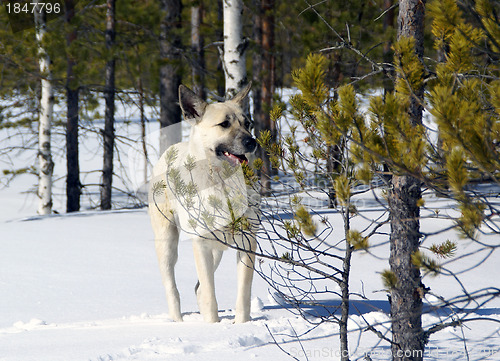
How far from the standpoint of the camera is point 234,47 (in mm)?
7098

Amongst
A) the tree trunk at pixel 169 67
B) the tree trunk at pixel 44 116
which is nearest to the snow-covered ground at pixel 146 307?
the tree trunk at pixel 44 116

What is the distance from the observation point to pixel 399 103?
2262 millimetres

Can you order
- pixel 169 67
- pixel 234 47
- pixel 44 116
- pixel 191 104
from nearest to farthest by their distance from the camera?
pixel 191 104 → pixel 234 47 → pixel 44 116 → pixel 169 67

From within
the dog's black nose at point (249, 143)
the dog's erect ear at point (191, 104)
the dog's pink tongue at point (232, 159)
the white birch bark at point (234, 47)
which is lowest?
the dog's pink tongue at point (232, 159)

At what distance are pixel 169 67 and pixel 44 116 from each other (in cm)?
278

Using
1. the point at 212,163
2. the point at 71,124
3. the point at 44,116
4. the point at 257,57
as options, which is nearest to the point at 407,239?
the point at 212,163

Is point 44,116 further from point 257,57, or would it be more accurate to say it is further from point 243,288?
point 243,288

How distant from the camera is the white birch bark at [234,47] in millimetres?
7051

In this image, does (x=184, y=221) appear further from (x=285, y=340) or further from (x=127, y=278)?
(x=127, y=278)

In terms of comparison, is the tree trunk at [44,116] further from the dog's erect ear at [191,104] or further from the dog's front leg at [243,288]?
the dog's front leg at [243,288]

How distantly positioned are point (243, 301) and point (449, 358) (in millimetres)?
1564

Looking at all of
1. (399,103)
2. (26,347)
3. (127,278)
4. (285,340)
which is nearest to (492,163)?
(399,103)

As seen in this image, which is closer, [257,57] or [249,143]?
[249,143]

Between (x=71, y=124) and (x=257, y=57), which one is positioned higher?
(x=257, y=57)
